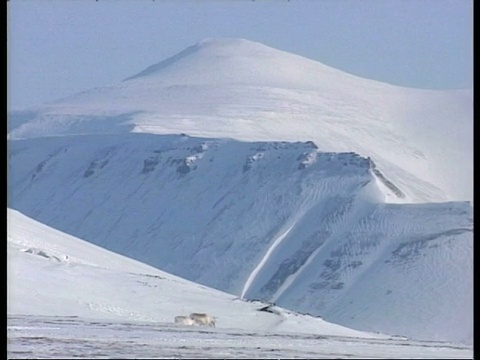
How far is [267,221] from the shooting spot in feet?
321

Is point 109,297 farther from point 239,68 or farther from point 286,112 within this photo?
point 239,68

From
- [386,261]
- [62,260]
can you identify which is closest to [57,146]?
[386,261]

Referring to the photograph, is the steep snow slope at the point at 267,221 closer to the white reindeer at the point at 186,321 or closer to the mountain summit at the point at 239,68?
the mountain summit at the point at 239,68

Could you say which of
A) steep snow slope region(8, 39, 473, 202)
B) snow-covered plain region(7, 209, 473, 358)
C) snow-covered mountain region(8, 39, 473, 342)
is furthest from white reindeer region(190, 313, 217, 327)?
steep snow slope region(8, 39, 473, 202)

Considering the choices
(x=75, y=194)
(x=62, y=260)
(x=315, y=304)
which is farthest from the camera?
(x=75, y=194)

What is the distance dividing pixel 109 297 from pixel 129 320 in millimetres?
4854

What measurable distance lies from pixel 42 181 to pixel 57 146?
733 centimetres

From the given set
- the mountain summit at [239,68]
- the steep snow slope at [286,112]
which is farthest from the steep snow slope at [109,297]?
the mountain summit at [239,68]

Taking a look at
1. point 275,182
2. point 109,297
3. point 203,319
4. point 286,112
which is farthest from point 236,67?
point 203,319

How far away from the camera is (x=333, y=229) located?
9294 centimetres

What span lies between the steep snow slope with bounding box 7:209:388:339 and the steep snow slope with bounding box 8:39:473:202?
7342 cm

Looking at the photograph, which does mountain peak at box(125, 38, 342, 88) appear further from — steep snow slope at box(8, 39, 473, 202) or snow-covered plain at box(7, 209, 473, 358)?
snow-covered plain at box(7, 209, 473, 358)

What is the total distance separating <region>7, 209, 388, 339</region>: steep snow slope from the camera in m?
25.3
